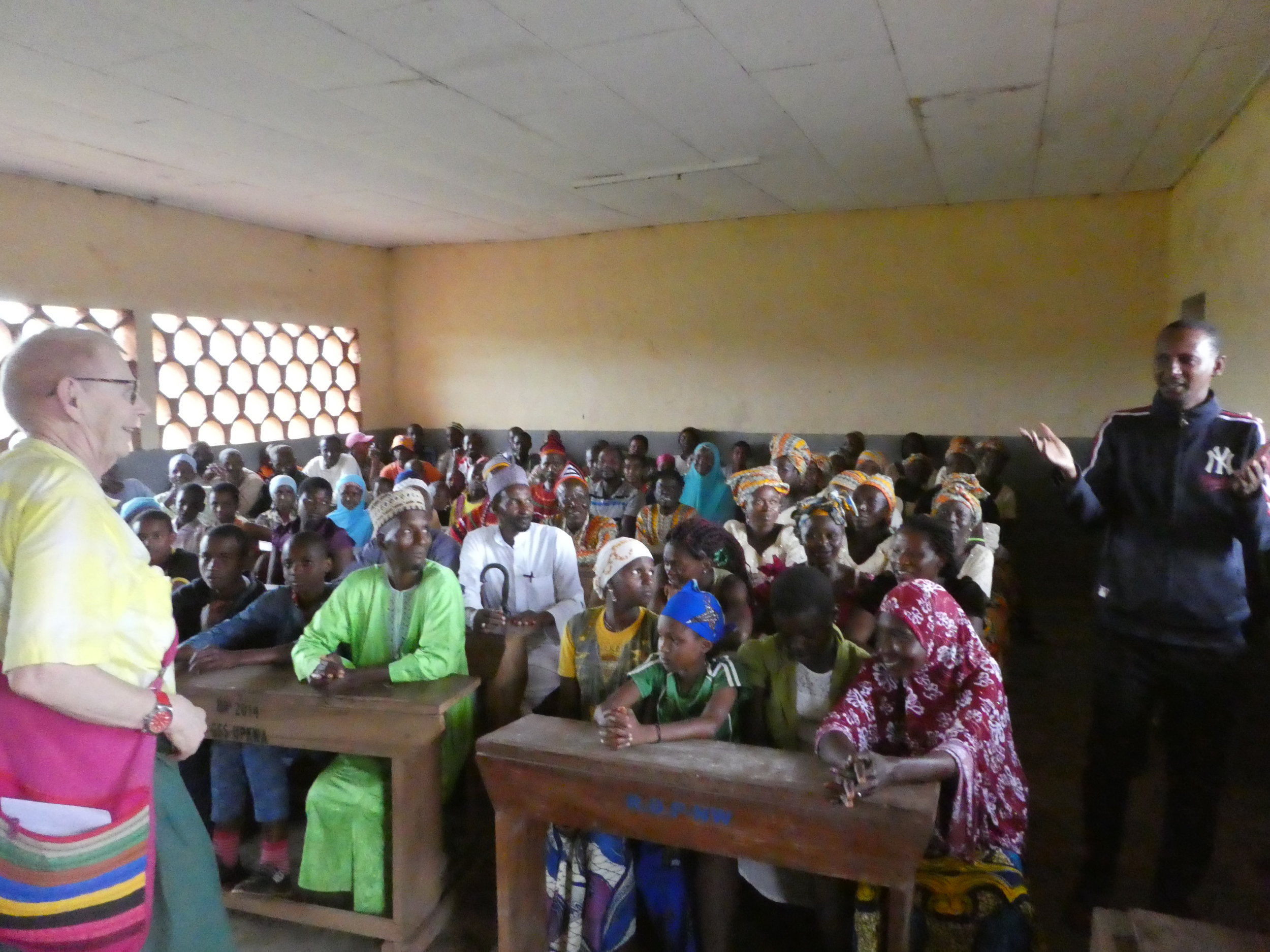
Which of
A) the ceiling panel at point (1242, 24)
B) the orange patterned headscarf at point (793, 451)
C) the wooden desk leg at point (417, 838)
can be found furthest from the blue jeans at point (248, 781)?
the ceiling panel at point (1242, 24)

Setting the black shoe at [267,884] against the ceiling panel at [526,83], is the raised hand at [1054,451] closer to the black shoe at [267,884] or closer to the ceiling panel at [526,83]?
the ceiling panel at [526,83]

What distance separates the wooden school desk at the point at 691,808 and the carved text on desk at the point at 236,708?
0.89 m

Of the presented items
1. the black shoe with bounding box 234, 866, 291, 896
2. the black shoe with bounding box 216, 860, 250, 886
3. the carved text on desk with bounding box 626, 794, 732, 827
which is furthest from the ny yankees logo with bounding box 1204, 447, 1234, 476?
the black shoe with bounding box 216, 860, 250, 886

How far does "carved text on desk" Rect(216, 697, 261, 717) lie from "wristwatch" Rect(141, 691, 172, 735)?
3.25 ft

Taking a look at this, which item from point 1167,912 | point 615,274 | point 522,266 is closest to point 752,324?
point 615,274

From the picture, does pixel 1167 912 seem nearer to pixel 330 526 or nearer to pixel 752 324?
pixel 330 526

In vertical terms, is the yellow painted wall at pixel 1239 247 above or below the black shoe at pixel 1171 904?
above

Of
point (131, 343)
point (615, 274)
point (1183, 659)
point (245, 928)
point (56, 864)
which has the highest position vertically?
point (615, 274)

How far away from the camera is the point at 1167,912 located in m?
2.53

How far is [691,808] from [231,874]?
1.91 metres

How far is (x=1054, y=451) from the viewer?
7.98ft

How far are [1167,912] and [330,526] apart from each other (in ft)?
13.1

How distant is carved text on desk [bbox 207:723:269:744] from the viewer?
8.38 feet

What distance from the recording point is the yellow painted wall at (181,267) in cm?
584
